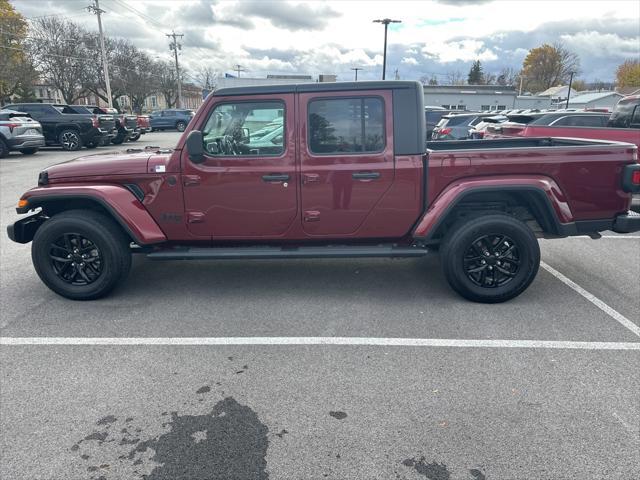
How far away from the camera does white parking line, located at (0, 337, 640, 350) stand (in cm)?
351

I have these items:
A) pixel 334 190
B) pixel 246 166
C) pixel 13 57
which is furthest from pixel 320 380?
pixel 13 57

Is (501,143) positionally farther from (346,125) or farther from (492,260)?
(346,125)

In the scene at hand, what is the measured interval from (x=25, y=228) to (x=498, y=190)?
4559 mm

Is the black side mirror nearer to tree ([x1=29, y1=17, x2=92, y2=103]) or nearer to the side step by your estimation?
the side step

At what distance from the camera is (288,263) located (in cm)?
549

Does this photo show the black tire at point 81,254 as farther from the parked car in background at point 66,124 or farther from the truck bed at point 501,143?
the parked car in background at point 66,124

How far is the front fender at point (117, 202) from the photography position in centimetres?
413

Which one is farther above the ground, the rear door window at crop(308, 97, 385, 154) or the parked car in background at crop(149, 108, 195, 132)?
the parked car in background at crop(149, 108, 195, 132)

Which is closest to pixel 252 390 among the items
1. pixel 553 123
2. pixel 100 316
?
pixel 100 316

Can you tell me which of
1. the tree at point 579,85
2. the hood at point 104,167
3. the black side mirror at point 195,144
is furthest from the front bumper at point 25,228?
the tree at point 579,85

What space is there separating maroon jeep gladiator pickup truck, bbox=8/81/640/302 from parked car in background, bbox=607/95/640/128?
4772mm

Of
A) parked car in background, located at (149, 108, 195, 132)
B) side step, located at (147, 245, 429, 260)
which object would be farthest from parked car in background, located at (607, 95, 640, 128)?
parked car in background, located at (149, 108, 195, 132)

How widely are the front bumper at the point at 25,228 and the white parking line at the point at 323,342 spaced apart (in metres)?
1.19

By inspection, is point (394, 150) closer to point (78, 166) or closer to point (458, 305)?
point (458, 305)
